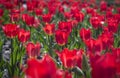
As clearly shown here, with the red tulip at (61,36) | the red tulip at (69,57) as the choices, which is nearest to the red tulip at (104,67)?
the red tulip at (69,57)

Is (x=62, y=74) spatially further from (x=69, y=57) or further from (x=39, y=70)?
(x=69, y=57)

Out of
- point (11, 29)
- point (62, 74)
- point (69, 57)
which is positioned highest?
point (62, 74)

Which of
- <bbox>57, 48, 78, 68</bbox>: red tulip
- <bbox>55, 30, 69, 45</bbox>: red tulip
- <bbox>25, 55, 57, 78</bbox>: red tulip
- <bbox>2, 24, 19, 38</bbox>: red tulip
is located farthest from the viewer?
<bbox>2, 24, 19, 38</bbox>: red tulip

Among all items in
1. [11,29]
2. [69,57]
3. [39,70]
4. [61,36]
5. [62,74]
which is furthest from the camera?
[11,29]

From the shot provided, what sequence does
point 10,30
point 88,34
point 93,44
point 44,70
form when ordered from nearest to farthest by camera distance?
point 44,70 → point 93,44 → point 88,34 → point 10,30

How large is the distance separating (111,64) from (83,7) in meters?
6.72

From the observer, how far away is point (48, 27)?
12.3 ft

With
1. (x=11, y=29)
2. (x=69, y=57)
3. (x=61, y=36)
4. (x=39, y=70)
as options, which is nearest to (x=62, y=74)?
(x=39, y=70)

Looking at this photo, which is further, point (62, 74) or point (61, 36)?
point (61, 36)

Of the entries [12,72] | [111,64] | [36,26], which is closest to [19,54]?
[12,72]

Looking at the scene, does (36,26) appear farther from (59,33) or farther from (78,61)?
(78,61)

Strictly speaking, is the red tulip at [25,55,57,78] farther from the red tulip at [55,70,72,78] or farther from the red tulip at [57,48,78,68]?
the red tulip at [57,48,78,68]

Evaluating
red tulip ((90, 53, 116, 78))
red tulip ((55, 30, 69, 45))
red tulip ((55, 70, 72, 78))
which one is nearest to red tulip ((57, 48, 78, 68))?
red tulip ((55, 70, 72, 78))

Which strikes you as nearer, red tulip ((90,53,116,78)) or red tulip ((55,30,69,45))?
red tulip ((90,53,116,78))
